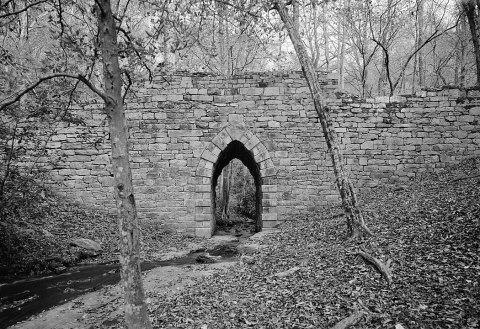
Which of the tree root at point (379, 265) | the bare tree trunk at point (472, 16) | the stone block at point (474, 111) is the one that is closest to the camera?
the tree root at point (379, 265)

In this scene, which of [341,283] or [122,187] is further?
[341,283]

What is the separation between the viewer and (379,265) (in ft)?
12.7

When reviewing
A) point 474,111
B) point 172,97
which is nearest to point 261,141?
point 172,97

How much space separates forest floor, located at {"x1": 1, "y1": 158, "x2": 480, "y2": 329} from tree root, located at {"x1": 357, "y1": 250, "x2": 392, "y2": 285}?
0.22ft

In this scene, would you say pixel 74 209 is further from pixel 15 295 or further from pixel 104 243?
pixel 15 295

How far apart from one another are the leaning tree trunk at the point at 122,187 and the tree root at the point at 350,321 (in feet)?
5.96

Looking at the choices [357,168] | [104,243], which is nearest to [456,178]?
[357,168]

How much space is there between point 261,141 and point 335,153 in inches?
141

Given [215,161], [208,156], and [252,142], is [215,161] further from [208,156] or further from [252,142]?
[252,142]

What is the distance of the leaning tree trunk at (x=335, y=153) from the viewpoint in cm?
562

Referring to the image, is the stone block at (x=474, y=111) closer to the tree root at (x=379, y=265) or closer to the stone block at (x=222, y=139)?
the stone block at (x=222, y=139)

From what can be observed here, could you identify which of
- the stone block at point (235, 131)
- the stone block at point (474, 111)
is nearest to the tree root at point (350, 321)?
the stone block at point (235, 131)

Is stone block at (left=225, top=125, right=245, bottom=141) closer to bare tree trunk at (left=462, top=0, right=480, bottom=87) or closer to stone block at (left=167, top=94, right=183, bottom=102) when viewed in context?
stone block at (left=167, top=94, right=183, bottom=102)

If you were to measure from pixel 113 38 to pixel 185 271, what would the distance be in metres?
4.49
